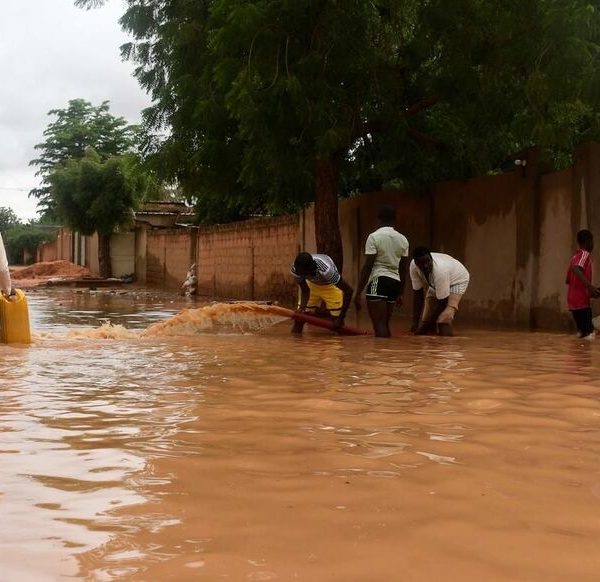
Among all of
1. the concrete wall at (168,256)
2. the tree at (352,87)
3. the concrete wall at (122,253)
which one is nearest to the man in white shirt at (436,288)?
the tree at (352,87)

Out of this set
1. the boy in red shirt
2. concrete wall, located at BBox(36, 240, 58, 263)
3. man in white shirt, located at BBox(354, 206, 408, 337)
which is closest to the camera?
the boy in red shirt

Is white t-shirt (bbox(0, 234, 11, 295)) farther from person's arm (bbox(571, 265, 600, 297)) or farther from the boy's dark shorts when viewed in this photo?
the boy's dark shorts

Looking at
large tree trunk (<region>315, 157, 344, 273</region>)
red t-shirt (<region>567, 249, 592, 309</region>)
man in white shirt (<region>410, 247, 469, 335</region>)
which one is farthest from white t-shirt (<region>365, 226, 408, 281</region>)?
large tree trunk (<region>315, 157, 344, 273</region>)

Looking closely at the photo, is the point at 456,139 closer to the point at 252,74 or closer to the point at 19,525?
the point at 252,74

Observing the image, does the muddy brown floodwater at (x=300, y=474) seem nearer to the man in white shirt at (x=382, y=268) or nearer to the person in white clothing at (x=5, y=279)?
the person in white clothing at (x=5, y=279)

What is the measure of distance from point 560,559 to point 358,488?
2.73 ft

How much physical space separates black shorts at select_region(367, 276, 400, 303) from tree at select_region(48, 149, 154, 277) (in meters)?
24.4

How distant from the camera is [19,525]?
8.05ft

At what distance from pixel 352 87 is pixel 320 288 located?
11.3 feet

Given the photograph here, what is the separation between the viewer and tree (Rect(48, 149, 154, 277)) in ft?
110

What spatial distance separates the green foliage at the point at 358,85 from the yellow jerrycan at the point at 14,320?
3835 mm

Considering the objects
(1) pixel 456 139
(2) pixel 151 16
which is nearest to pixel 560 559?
(1) pixel 456 139

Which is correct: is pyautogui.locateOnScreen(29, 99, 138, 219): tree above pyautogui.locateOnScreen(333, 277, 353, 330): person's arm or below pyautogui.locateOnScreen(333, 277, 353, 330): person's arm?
above

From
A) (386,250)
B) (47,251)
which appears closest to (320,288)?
(386,250)
